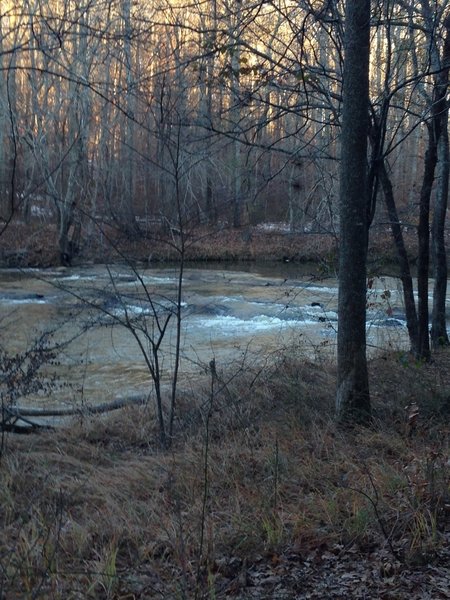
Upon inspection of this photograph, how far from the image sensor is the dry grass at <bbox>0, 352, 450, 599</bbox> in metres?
4.18

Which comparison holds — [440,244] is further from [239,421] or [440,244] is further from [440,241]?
[239,421]

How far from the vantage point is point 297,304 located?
64.6ft

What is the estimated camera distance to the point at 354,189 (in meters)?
6.36

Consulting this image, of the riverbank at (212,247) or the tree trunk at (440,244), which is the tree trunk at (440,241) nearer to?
the tree trunk at (440,244)

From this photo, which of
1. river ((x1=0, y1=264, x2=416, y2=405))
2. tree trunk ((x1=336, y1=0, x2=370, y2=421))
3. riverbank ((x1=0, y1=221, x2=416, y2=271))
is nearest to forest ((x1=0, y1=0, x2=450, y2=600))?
Answer: tree trunk ((x1=336, y1=0, x2=370, y2=421))

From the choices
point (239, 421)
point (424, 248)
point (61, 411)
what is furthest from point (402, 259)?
point (61, 411)

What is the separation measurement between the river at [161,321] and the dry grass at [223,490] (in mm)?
1147

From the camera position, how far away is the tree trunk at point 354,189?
6.34 metres

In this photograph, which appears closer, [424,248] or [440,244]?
[424,248]

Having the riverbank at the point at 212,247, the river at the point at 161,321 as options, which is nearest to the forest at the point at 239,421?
the river at the point at 161,321

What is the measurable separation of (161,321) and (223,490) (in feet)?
36.2

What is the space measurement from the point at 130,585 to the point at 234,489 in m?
1.73

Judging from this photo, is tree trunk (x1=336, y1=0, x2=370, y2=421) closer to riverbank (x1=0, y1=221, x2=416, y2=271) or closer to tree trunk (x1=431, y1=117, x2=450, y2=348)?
tree trunk (x1=431, y1=117, x2=450, y2=348)

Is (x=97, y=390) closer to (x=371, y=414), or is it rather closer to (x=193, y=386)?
(x=193, y=386)
